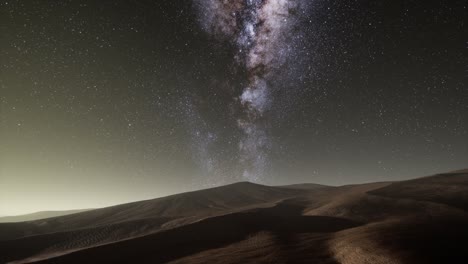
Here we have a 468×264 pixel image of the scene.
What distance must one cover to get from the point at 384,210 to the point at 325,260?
40.8ft

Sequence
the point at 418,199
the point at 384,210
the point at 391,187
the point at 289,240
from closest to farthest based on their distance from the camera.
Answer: the point at 289,240 → the point at 384,210 → the point at 418,199 → the point at 391,187

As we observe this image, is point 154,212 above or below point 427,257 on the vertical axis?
above

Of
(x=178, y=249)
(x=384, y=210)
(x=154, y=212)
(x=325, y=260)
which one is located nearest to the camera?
(x=325, y=260)

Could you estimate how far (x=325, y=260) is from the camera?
37.7 feet

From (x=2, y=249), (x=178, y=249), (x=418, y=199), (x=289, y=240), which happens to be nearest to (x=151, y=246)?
(x=178, y=249)

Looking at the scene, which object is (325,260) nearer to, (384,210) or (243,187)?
(384,210)

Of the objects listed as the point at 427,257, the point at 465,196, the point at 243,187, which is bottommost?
the point at 427,257

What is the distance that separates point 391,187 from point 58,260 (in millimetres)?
31015

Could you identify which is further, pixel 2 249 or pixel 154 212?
pixel 154 212

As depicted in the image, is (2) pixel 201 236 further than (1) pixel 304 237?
Yes

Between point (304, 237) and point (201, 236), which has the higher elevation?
point (201, 236)

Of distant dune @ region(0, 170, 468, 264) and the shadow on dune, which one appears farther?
the shadow on dune

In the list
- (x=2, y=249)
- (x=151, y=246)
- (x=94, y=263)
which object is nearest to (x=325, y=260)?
(x=151, y=246)

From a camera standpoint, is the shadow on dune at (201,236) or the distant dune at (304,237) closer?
the distant dune at (304,237)
